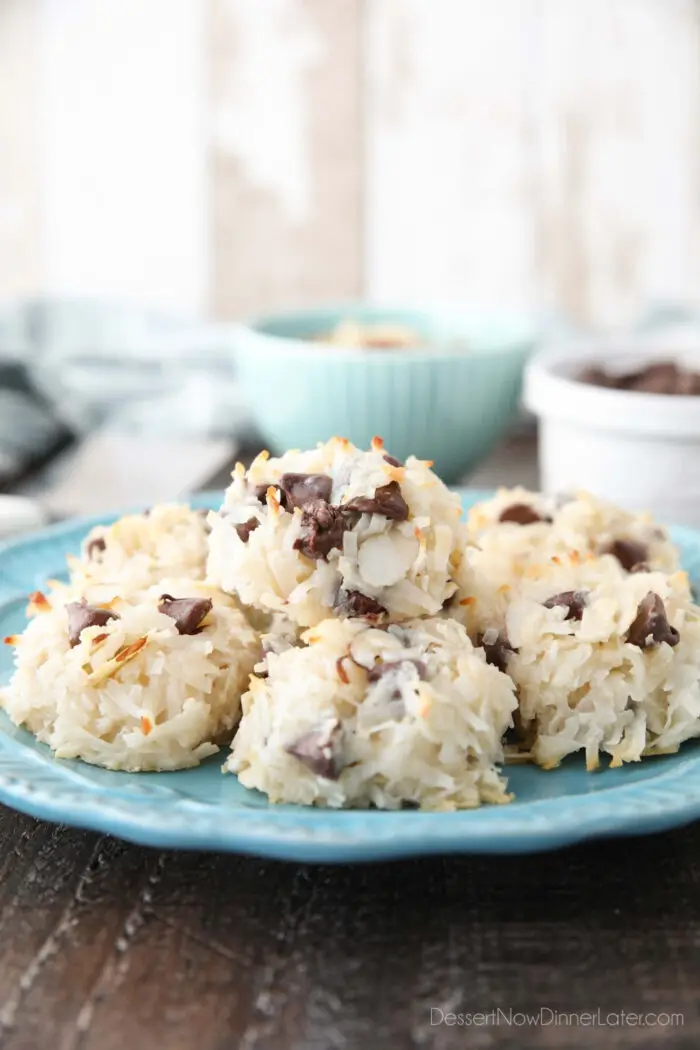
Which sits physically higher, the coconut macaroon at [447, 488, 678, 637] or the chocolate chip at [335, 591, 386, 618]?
the chocolate chip at [335, 591, 386, 618]

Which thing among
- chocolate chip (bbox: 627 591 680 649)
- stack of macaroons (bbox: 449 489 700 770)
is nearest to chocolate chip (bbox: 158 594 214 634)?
stack of macaroons (bbox: 449 489 700 770)

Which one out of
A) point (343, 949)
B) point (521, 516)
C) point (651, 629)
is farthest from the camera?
point (521, 516)

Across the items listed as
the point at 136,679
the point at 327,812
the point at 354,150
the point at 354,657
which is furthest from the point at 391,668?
the point at 354,150

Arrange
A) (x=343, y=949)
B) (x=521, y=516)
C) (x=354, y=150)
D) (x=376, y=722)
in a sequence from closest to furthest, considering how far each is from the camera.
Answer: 1. (x=343, y=949)
2. (x=376, y=722)
3. (x=521, y=516)
4. (x=354, y=150)

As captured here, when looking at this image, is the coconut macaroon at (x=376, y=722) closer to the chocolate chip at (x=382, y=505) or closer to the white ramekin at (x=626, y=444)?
the chocolate chip at (x=382, y=505)

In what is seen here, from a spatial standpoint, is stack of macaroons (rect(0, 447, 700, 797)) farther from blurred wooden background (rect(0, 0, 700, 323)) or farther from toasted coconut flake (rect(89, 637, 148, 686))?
blurred wooden background (rect(0, 0, 700, 323))

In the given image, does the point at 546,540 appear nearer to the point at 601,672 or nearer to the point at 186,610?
the point at 601,672

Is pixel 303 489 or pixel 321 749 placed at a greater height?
pixel 303 489
